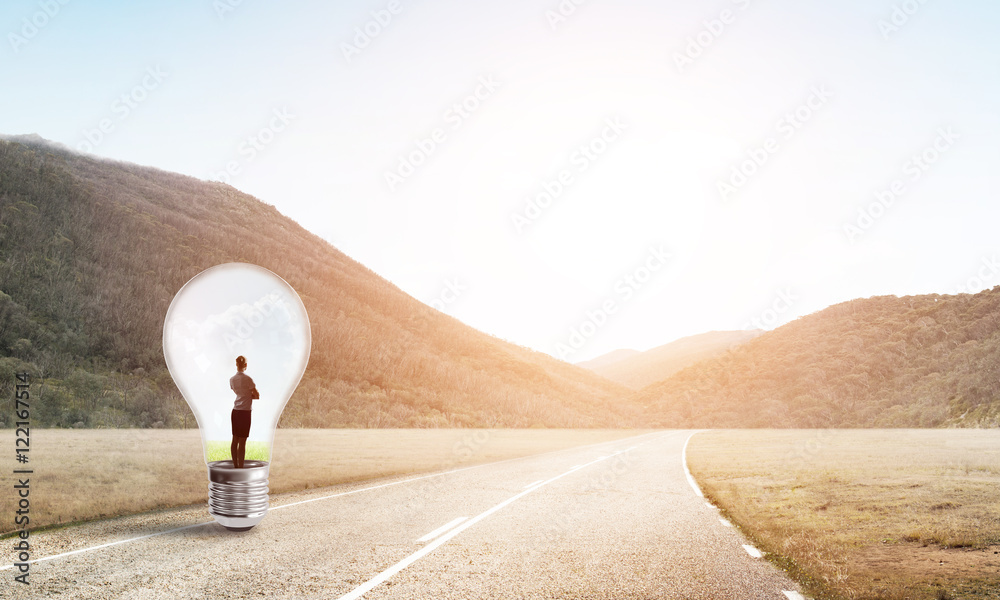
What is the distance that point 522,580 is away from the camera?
6457mm

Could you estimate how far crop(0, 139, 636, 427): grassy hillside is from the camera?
6331 centimetres

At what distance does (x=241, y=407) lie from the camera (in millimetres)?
8461

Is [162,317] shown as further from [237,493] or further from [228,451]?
[237,493]

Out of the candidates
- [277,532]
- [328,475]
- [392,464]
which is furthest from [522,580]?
[392,464]

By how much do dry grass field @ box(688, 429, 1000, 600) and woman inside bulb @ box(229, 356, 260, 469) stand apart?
22.8 feet

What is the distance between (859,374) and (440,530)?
408 ft

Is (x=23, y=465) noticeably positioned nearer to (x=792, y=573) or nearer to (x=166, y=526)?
(x=166, y=526)

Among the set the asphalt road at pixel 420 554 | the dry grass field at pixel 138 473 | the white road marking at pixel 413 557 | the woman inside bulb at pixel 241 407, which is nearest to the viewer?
the white road marking at pixel 413 557

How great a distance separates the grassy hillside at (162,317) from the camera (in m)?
63.3

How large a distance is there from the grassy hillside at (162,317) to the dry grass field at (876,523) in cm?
5404

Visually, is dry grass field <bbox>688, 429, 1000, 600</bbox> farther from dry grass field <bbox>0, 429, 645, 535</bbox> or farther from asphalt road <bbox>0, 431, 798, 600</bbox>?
dry grass field <bbox>0, 429, 645, 535</bbox>

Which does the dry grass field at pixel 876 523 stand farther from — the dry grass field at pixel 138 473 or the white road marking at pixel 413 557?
the dry grass field at pixel 138 473

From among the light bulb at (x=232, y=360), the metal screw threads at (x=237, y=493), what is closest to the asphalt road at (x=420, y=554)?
the metal screw threads at (x=237, y=493)

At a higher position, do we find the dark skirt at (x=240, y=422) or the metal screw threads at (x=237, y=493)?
the dark skirt at (x=240, y=422)
